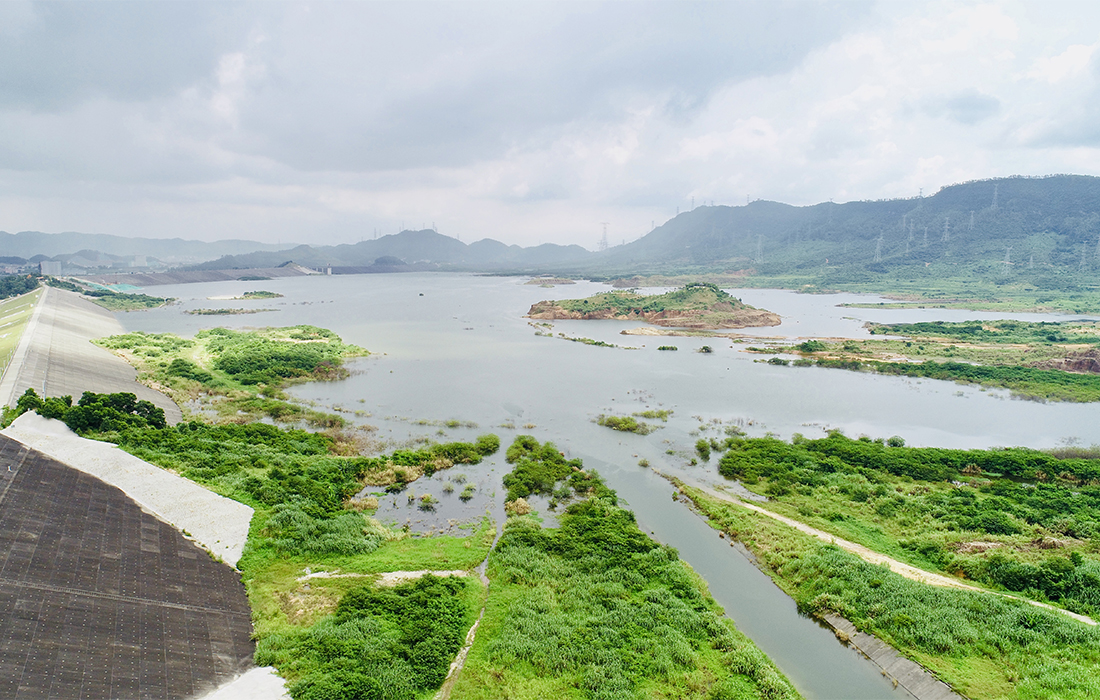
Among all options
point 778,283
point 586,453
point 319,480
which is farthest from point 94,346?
point 778,283

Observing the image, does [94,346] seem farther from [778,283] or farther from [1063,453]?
[778,283]

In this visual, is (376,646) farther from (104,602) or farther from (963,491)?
(963,491)

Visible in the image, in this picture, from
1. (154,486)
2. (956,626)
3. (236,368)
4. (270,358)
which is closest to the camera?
(956,626)

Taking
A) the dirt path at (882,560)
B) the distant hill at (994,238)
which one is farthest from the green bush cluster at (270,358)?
the distant hill at (994,238)

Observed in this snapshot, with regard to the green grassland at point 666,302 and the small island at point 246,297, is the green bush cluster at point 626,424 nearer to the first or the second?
the green grassland at point 666,302

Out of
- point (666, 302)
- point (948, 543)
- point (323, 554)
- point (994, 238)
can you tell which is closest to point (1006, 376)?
point (948, 543)

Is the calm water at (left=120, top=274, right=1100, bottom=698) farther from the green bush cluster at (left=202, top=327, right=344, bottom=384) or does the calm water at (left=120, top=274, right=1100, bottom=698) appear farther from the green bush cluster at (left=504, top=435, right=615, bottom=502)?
the green bush cluster at (left=202, top=327, right=344, bottom=384)

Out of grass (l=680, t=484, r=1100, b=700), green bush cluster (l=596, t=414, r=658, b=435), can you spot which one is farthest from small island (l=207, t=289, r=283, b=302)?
grass (l=680, t=484, r=1100, b=700)
